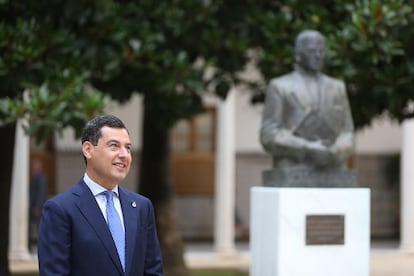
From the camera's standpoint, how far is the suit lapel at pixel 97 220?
4281 mm

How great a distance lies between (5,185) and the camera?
42.3 ft

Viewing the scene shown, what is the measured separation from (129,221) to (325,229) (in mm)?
5453

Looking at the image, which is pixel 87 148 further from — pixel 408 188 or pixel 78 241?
pixel 408 188

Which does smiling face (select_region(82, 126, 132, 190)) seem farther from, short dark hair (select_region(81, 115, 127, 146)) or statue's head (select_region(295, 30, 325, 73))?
statue's head (select_region(295, 30, 325, 73))

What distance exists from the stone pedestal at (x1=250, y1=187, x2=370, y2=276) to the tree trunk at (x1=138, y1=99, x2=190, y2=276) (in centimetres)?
495

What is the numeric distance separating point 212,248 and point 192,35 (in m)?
10.0

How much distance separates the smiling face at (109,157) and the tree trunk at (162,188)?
1026cm

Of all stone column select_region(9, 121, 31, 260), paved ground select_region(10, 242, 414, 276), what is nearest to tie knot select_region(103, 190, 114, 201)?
paved ground select_region(10, 242, 414, 276)

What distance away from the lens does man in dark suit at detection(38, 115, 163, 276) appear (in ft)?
14.0

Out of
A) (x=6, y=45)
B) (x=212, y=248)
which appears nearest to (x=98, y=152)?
(x=6, y=45)

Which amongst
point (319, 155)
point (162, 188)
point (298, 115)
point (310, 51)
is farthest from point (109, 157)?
point (162, 188)

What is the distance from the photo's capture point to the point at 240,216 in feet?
77.7

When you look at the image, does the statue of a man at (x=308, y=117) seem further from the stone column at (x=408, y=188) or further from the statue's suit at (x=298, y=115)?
the stone column at (x=408, y=188)

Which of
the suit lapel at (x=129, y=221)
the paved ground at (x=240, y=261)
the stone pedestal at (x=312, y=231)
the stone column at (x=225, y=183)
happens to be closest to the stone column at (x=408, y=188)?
the paved ground at (x=240, y=261)
